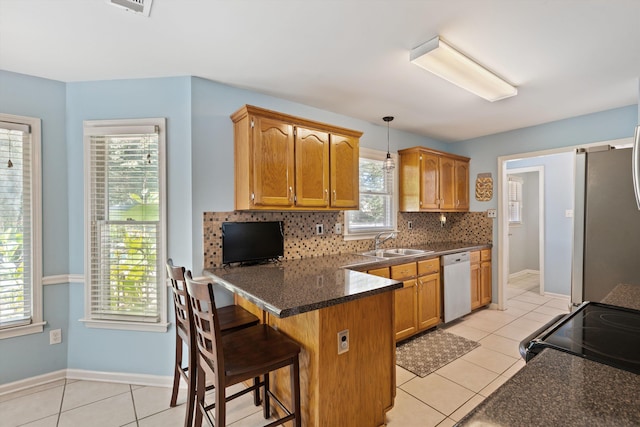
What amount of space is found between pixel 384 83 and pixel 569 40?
4.09 ft

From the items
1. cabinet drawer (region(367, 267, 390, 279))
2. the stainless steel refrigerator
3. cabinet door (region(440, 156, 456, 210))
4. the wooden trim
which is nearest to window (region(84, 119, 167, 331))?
the wooden trim

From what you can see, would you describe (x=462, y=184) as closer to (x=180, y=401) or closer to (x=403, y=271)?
(x=403, y=271)

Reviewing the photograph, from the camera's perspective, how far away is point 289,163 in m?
2.54

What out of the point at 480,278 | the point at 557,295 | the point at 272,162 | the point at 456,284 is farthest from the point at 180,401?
the point at 557,295

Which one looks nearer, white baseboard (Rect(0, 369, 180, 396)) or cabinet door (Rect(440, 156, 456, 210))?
white baseboard (Rect(0, 369, 180, 396))

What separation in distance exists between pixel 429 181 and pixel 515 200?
2995 mm

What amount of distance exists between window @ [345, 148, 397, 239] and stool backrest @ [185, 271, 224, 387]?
2.07 metres

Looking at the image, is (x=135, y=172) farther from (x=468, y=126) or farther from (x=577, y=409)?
(x=468, y=126)

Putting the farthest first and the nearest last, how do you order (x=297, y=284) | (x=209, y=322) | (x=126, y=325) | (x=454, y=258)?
1. (x=454, y=258)
2. (x=126, y=325)
3. (x=297, y=284)
4. (x=209, y=322)

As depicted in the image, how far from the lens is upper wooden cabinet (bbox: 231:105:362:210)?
237 cm

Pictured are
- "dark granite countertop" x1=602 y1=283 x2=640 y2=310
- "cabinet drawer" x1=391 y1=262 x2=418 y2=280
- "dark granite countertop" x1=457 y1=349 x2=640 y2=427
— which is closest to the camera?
"dark granite countertop" x1=457 y1=349 x2=640 y2=427

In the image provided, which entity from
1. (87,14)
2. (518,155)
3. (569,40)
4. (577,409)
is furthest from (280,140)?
Result: (518,155)

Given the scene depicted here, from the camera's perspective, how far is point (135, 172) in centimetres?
242

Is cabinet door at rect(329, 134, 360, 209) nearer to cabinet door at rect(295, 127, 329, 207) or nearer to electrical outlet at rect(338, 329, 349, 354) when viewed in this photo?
cabinet door at rect(295, 127, 329, 207)
